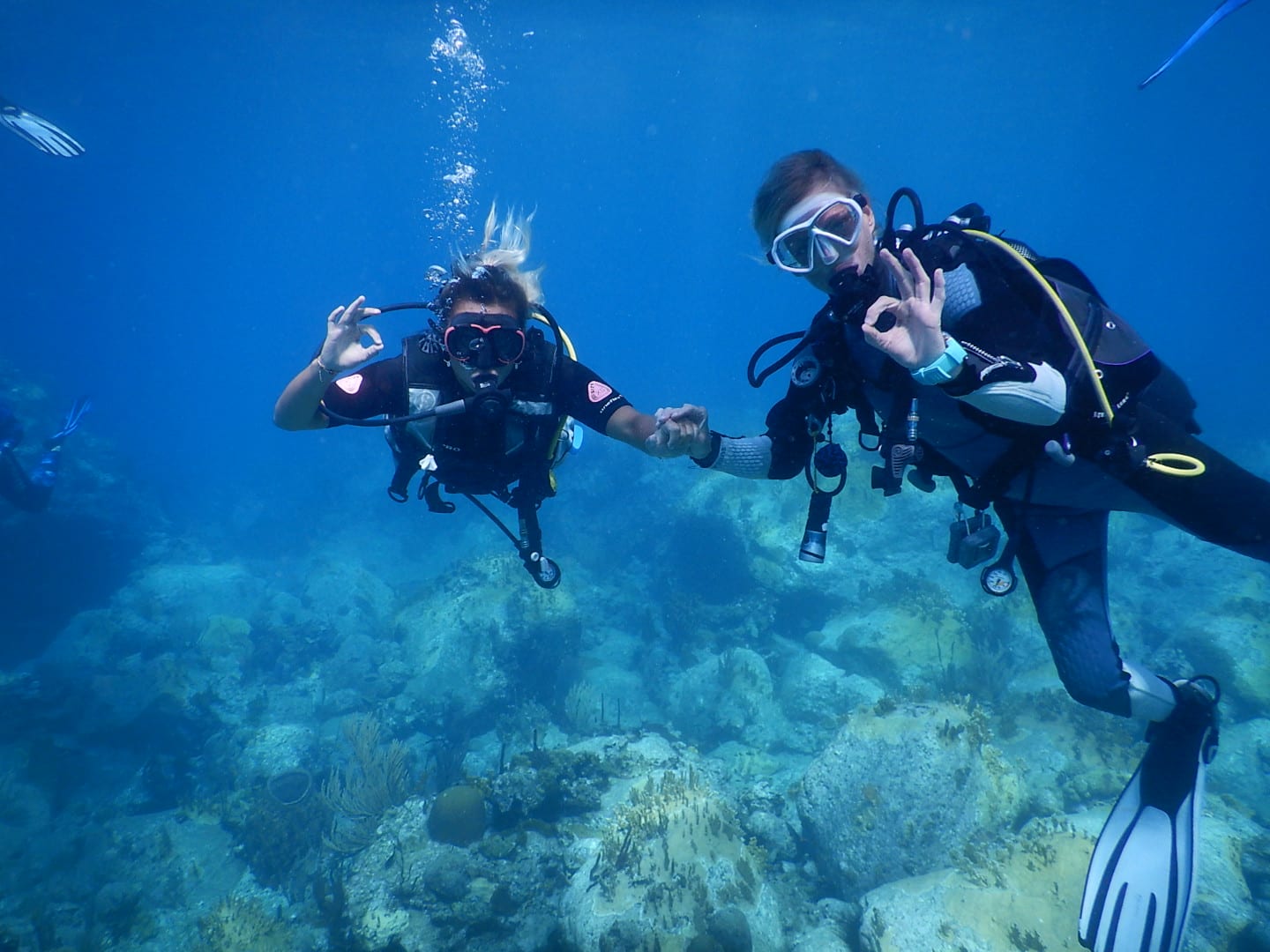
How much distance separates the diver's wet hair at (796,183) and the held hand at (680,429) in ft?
3.86

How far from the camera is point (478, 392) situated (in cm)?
381

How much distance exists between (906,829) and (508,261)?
638 cm

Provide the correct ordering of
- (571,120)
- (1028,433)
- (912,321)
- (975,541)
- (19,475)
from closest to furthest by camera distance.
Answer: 1. (912,321)
2. (1028,433)
3. (975,541)
4. (19,475)
5. (571,120)

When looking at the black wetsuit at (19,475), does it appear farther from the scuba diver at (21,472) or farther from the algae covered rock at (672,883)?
the algae covered rock at (672,883)

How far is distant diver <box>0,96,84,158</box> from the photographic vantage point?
14625 mm

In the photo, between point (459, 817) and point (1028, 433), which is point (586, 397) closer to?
point (1028, 433)

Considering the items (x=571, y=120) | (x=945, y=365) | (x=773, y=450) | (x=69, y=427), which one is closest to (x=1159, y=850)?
(x=773, y=450)

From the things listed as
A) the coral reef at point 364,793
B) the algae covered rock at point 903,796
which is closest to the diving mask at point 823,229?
the algae covered rock at point 903,796

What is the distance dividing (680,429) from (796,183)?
5.19 ft

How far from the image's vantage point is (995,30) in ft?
109

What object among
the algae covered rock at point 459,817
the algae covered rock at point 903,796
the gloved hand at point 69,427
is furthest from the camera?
the gloved hand at point 69,427

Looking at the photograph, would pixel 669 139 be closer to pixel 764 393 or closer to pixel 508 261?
pixel 764 393

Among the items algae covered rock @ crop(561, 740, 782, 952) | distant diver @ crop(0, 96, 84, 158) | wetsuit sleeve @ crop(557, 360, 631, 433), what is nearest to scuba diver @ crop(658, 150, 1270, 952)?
wetsuit sleeve @ crop(557, 360, 631, 433)

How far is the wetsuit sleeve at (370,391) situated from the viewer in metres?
3.90
